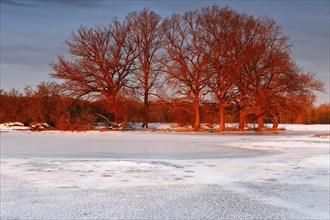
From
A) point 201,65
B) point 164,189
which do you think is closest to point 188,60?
point 201,65

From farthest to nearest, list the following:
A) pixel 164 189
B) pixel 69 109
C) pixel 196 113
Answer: pixel 196 113
pixel 69 109
pixel 164 189

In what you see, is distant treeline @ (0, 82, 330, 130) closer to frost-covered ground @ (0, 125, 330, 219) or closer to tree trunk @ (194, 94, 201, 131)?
tree trunk @ (194, 94, 201, 131)

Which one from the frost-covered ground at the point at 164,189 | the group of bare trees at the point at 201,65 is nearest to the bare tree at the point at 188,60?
the group of bare trees at the point at 201,65

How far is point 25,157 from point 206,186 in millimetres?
6425

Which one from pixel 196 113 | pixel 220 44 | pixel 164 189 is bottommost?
pixel 164 189

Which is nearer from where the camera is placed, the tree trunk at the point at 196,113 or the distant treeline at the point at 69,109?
the distant treeline at the point at 69,109

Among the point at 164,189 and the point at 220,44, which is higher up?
the point at 220,44

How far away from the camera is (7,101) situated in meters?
35.0

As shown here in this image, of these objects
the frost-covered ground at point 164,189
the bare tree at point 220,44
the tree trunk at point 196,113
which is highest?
the bare tree at point 220,44

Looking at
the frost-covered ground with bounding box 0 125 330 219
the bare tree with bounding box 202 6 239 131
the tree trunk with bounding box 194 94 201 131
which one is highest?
the bare tree with bounding box 202 6 239 131

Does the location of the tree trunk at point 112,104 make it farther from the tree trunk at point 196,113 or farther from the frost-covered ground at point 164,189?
the frost-covered ground at point 164,189

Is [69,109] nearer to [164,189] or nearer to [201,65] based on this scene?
[201,65]

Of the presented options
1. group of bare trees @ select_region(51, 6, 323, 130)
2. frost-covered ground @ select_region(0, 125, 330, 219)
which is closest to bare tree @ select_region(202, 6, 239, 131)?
group of bare trees @ select_region(51, 6, 323, 130)

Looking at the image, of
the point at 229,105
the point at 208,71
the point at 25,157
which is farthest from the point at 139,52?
the point at 25,157
